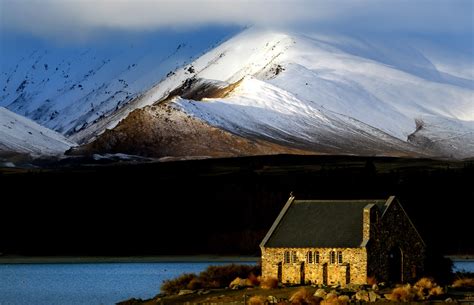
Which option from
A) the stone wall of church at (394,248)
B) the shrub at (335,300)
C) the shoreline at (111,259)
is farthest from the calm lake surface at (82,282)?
the shrub at (335,300)

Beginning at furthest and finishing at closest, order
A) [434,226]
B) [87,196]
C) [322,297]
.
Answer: [87,196] → [434,226] → [322,297]

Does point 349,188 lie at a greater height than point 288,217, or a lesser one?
greater

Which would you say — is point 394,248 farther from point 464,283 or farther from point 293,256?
point 293,256

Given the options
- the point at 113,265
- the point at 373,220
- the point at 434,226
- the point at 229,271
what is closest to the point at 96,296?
the point at 229,271

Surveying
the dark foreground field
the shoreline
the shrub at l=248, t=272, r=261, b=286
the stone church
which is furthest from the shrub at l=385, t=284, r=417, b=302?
the dark foreground field

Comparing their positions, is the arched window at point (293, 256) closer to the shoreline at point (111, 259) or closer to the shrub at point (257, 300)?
the shrub at point (257, 300)

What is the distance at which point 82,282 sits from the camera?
116062 millimetres

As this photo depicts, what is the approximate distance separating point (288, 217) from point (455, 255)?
63416mm

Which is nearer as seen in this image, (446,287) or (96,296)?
(446,287)

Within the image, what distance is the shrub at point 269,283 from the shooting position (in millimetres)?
87950

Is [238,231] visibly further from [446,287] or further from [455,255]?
[446,287]

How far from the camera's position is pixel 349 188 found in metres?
196

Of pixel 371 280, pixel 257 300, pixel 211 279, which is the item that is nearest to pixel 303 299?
pixel 257 300

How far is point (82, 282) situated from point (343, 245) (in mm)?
33528
